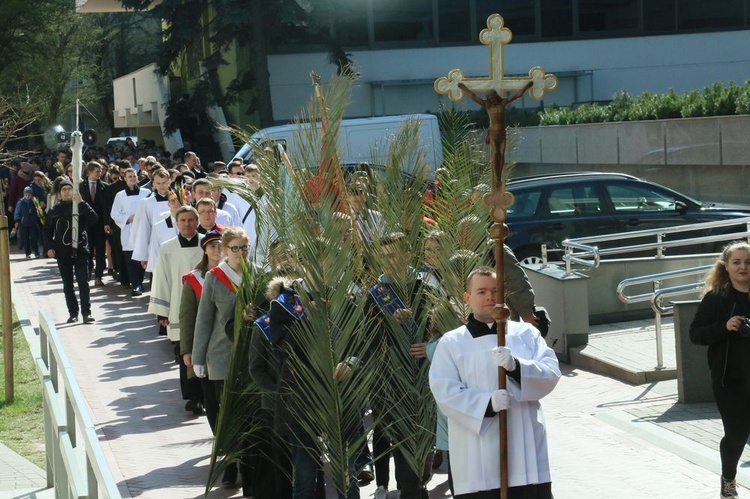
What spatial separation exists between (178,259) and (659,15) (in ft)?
107

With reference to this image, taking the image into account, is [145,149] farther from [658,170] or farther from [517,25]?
[658,170]

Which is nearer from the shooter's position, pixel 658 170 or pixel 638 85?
pixel 658 170

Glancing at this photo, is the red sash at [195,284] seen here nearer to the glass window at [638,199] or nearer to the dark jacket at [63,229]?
the dark jacket at [63,229]

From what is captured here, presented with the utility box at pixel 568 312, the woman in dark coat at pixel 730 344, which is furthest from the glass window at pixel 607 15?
the woman in dark coat at pixel 730 344

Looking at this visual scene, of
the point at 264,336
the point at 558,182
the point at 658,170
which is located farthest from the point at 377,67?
the point at 264,336

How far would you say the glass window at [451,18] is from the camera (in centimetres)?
3972

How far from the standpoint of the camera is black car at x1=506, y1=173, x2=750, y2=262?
15.7m

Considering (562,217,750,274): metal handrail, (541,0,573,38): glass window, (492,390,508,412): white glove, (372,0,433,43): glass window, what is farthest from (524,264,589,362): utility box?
(541,0,573,38): glass window

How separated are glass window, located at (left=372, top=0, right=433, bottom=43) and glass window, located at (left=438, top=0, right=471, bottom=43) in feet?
1.20

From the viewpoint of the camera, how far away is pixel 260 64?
36125 millimetres

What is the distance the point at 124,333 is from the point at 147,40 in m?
52.6

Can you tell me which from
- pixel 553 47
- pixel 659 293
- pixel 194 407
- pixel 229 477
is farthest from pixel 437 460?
pixel 553 47

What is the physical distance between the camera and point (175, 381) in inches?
492

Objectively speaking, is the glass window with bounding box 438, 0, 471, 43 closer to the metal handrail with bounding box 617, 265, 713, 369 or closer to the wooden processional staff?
the metal handrail with bounding box 617, 265, 713, 369
